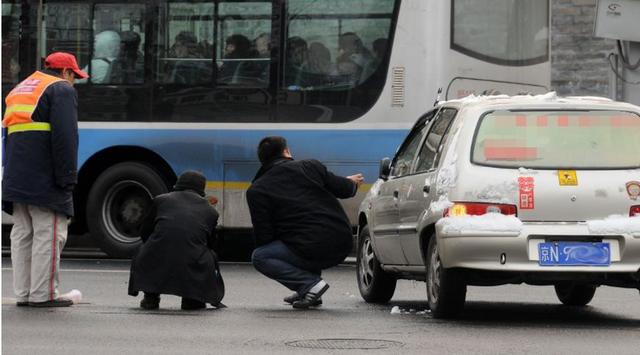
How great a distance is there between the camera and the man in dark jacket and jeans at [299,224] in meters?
10.6

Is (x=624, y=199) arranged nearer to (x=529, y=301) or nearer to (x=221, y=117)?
(x=529, y=301)

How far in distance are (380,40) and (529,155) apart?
6.55 meters

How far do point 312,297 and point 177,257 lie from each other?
0.98 m

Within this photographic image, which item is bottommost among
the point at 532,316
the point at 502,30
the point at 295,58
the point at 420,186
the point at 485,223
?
the point at 532,316

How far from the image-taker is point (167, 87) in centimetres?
1619

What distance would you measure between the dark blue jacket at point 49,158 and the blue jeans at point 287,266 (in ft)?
4.47

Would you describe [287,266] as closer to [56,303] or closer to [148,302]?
[148,302]

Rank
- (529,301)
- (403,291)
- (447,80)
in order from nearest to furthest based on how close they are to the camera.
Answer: (529,301) < (403,291) < (447,80)

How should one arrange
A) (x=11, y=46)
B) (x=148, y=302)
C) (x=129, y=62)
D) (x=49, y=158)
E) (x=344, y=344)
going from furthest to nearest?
(x=11, y=46)
(x=129, y=62)
(x=148, y=302)
(x=49, y=158)
(x=344, y=344)

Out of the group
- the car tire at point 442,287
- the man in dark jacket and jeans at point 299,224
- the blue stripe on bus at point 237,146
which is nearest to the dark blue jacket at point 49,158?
the man in dark jacket and jeans at point 299,224

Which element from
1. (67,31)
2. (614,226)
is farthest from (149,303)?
(67,31)

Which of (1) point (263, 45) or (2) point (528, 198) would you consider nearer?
(2) point (528, 198)

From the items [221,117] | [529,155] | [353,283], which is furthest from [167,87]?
[529,155]

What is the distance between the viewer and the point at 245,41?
16.0 meters
